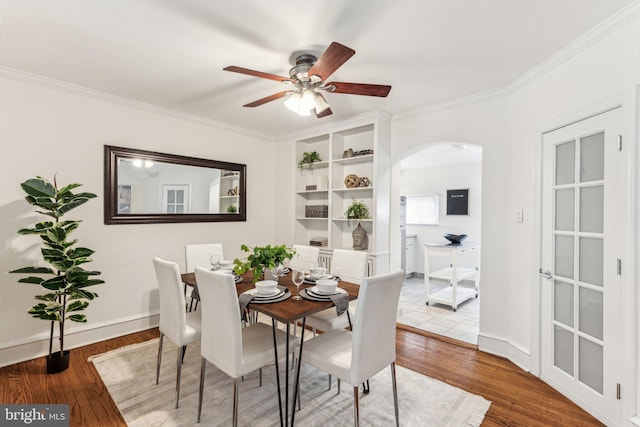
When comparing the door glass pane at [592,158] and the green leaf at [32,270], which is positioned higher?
the door glass pane at [592,158]

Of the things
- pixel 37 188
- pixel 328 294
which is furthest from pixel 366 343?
pixel 37 188

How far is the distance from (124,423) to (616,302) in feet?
10.4

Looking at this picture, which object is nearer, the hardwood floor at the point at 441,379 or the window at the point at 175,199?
the hardwood floor at the point at 441,379

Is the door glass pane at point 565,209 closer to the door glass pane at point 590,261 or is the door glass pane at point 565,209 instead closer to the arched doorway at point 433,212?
the door glass pane at point 590,261

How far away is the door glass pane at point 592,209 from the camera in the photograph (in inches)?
80.7

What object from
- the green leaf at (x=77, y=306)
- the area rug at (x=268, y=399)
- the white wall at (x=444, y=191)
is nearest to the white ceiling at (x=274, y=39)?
the green leaf at (x=77, y=306)

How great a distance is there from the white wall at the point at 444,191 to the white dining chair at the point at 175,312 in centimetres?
521

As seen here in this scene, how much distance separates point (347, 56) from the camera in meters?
1.77

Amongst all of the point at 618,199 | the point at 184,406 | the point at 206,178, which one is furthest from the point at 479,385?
the point at 206,178

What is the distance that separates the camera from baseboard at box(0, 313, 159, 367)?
2658 millimetres

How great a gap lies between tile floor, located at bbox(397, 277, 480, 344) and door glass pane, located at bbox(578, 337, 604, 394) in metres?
1.10

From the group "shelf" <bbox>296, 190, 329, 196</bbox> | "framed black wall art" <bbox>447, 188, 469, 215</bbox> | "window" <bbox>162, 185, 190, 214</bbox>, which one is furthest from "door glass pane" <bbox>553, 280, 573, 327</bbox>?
"window" <bbox>162, 185, 190, 214</bbox>

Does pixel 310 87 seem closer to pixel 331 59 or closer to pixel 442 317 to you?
pixel 331 59

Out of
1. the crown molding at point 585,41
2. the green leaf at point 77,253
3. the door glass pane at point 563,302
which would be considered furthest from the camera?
the green leaf at point 77,253
